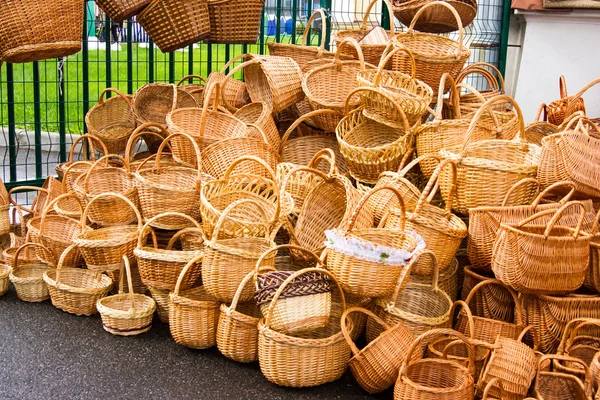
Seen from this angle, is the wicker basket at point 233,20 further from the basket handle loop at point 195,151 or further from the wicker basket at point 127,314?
the wicker basket at point 127,314

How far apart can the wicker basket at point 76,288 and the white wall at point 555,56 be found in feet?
18.2

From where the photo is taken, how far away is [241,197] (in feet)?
15.7

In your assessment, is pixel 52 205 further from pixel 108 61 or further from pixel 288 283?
pixel 288 283

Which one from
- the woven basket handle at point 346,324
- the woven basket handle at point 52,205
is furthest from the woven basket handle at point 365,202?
the woven basket handle at point 52,205

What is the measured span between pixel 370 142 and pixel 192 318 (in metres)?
1.81

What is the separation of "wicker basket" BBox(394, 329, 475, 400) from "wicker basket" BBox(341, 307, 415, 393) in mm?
77

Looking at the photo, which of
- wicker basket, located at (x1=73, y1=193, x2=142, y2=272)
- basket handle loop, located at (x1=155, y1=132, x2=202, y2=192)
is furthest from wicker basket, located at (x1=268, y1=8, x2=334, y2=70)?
wicker basket, located at (x1=73, y1=193, x2=142, y2=272)

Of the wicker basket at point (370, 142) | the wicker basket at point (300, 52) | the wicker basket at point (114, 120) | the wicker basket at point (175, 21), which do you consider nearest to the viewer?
the wicker basket at point (370, 142)

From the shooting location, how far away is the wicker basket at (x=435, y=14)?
653cm

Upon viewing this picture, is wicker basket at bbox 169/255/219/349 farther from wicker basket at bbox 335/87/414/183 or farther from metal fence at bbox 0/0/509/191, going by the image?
metal fence at bbox 0/0/509/191

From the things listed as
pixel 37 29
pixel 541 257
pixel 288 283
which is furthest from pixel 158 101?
pixel 541 257

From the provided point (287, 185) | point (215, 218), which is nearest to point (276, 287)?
point (215, 218)

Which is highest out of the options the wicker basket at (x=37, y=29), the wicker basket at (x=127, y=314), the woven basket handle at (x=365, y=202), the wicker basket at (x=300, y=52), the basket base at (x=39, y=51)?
the wicker basket at (x=37, y=29)

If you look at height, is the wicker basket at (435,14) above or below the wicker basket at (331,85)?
above
